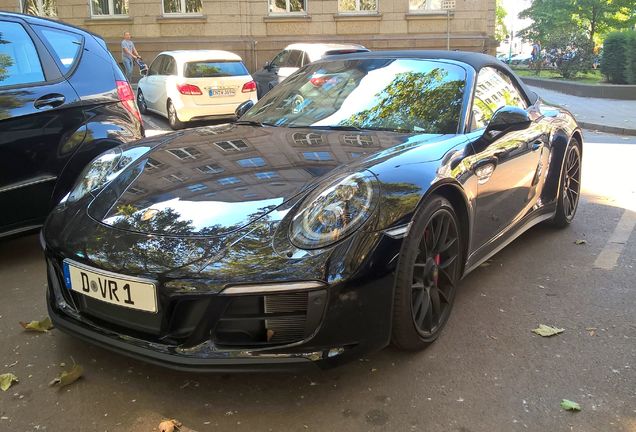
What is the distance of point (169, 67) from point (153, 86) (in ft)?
2.25

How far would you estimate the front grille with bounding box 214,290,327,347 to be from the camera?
222cm

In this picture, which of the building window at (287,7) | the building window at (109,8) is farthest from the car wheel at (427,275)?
the building window at (109,8)

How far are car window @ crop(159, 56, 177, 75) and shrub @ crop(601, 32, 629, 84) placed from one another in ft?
42.1

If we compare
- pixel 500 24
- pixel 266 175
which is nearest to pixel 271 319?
pixel 266 175

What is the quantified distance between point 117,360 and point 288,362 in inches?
37.5

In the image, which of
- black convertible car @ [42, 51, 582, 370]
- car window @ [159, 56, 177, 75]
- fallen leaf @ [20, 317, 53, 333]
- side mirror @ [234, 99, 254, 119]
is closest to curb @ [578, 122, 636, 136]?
car window @ [159, 56, 177, 75]

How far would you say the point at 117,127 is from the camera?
4.36 m

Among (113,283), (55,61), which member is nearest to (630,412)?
(113,283)

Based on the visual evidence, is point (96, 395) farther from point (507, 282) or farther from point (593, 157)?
point (593, 157)

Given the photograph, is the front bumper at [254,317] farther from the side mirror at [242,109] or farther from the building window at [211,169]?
the side mirror at [242,109]

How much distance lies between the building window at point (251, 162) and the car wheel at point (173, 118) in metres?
8.01

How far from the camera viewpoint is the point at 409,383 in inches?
101

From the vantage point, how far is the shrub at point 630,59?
54.1ft

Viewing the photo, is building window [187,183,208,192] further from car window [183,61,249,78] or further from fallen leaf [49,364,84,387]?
car window [183,61,249,78]
